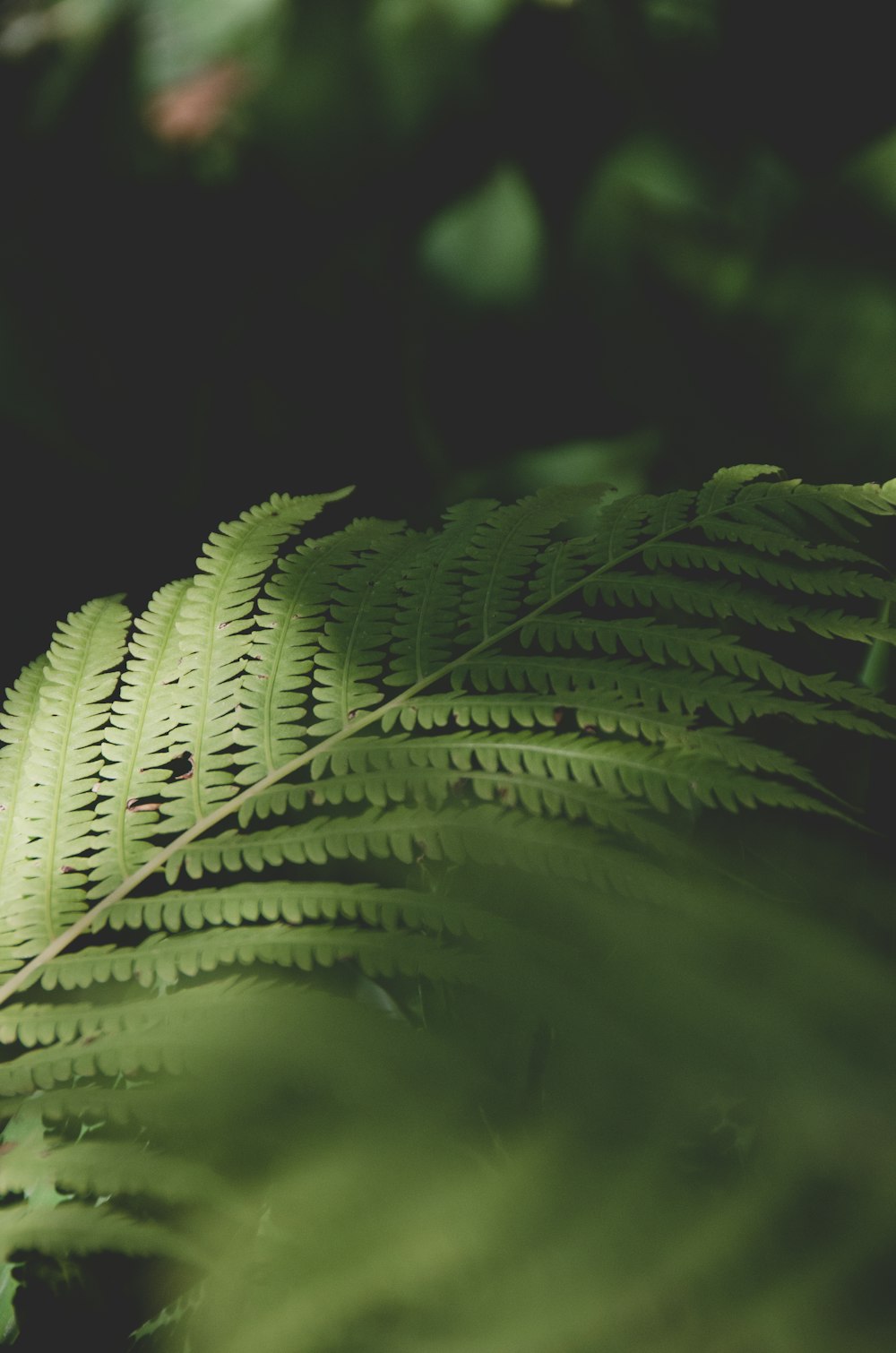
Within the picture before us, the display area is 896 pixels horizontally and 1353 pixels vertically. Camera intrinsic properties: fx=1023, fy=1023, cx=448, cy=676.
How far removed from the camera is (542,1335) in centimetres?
24

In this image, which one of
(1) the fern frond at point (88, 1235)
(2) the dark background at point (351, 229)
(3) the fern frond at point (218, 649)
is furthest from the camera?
(2) the dark background at point (351, 229)

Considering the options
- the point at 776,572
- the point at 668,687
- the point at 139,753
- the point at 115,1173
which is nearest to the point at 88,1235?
the point at 115,1173

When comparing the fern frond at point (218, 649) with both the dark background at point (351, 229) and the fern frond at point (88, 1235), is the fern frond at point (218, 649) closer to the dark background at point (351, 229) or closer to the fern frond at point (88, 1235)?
the fern frond at point (88, 1235)

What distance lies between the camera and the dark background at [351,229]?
1.75 meters

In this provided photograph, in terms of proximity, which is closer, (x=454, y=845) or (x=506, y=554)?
(x=454, y=845)

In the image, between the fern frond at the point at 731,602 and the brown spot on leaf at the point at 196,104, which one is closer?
the fern frond at the point at 731,602

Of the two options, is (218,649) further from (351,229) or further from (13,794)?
(351,229)

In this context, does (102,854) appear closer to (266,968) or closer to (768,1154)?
(266,968)

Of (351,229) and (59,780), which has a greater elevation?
(351,229)

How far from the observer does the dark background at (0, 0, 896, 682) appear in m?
1.75

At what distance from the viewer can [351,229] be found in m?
1.89

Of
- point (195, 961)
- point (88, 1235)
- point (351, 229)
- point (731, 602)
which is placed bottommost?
point (88, 1235)

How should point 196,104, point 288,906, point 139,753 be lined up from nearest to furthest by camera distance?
point 288,906, point 139,753, point 196,104

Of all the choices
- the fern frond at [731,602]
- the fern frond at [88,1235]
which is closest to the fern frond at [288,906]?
the fern frond at [88,1235]
